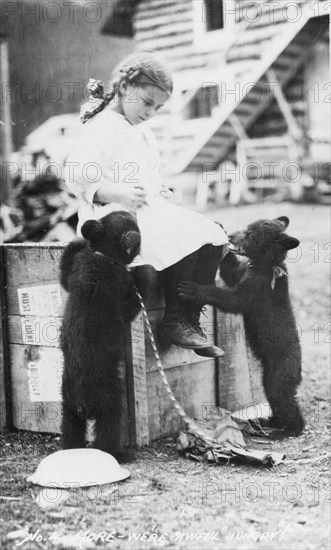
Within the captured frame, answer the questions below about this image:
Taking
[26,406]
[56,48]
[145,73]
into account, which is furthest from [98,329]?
[56,48]

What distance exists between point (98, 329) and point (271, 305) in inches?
41.7

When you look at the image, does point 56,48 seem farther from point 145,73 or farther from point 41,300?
point 41,300

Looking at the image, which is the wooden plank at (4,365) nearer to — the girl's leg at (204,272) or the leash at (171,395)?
the leash at (171,395)

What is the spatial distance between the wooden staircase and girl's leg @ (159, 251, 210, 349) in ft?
6.52

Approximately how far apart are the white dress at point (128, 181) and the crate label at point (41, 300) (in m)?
0.47

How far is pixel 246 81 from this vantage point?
6273 millimetres

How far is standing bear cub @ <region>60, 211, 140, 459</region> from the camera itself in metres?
3.77

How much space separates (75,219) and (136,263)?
2000 mm

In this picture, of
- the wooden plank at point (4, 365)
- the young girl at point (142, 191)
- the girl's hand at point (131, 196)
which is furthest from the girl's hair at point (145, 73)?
the wooden plank at point (4, 365)

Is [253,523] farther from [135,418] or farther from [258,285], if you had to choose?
[258,285]

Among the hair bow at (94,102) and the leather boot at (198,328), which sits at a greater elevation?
the hair bow at (94,102)

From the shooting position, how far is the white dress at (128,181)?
398 centimetres

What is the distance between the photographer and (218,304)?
4176 millimetres

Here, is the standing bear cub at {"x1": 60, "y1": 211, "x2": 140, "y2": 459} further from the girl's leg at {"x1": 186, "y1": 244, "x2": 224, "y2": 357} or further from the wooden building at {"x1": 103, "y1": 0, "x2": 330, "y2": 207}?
the wooden building at {"x1": 103, "y1": 0, "x2": 330, "y2": 207}
